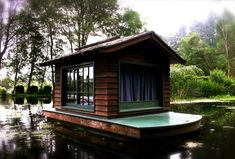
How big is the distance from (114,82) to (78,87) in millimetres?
2367

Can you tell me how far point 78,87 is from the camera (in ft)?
33.6

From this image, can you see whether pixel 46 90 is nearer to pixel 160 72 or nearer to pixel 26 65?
pixel 26 65

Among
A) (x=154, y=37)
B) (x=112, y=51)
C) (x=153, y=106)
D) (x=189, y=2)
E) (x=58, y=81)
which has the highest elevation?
(x=189, y=2)

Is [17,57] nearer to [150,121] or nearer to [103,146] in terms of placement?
[150,121]

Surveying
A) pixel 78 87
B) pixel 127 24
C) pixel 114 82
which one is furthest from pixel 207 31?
pixel 114 82

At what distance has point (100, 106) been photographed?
27.9ft

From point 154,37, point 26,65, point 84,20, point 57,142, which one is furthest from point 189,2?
point 26,65

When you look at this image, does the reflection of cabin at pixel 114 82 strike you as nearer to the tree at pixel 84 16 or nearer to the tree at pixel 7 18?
the tree at pixel 84 16

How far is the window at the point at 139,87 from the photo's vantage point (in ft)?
30.0

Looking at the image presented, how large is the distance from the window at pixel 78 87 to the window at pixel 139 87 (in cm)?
119

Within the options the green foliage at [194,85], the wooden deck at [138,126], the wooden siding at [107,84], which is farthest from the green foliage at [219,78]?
the wooden siding at [107,84]

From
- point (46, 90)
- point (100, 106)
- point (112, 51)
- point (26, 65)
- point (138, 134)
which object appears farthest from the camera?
point (26, 65)

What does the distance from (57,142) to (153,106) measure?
455 centimetres

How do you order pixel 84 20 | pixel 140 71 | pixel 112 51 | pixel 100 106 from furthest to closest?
pixel 84 20 < pixel 140 71 < pixel 100 106 < pixel 112 51
